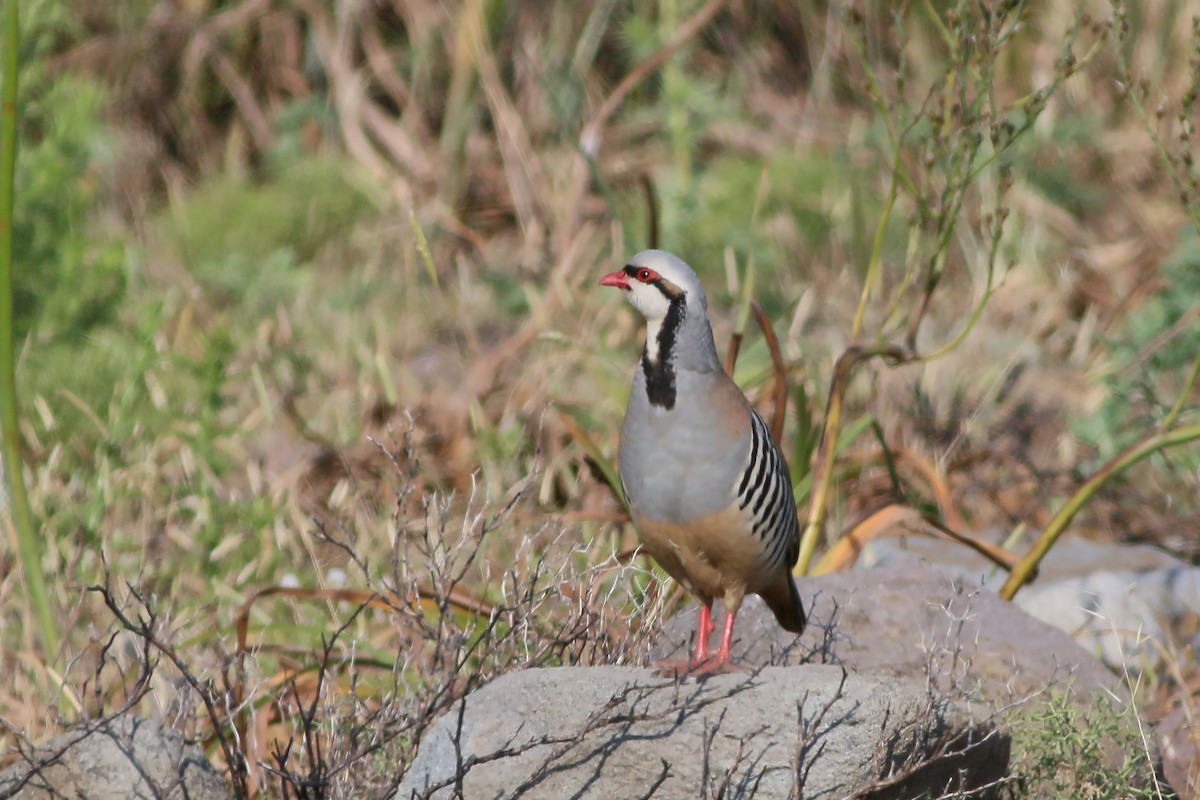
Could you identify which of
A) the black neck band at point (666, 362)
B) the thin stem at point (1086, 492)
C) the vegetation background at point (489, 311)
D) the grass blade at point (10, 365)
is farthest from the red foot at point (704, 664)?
the grass blade at point (10, 365)

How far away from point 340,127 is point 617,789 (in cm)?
672

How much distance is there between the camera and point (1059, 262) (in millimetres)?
7836

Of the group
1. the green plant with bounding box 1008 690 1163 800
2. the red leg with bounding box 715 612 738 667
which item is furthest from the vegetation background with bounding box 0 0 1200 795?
the green plant with bounding box 1008 690 1163 800

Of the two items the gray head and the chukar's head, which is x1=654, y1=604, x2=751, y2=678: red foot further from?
the chukar's head

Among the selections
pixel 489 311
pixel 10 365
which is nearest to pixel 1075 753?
pixel 10 365

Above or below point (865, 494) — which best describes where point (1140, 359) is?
above

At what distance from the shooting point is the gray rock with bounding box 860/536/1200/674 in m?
4.54

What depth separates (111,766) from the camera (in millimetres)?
3031

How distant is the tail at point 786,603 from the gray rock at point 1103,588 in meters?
0.58

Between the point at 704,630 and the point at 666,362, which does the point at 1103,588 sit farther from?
the point at 666,362

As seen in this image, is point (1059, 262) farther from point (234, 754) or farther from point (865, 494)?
point (234, 754)

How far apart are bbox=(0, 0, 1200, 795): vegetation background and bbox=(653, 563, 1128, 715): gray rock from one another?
1.12 ft

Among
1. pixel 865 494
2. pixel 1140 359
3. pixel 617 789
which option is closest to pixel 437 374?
pixel 865 494

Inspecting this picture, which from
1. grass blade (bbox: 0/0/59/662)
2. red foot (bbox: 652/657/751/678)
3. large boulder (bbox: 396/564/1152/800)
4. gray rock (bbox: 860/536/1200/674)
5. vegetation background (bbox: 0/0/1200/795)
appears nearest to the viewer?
large boulder (bbox: 396/564/1152/800)
